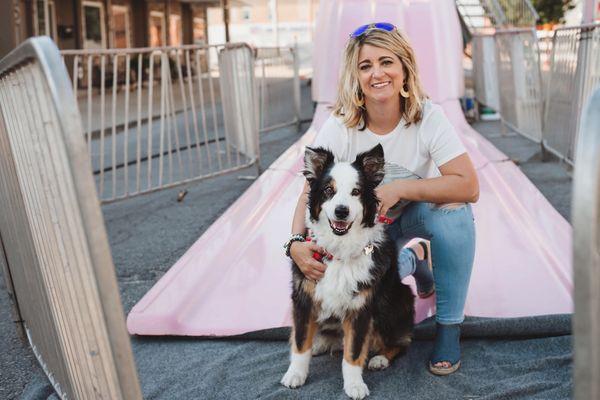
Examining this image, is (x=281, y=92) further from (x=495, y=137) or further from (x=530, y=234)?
(x=530, y=234)

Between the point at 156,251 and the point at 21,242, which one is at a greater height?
the point at 21,242

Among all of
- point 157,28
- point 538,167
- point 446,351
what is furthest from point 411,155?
point 157,28

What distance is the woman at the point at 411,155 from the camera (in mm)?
2775

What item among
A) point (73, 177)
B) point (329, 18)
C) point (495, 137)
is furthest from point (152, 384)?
point (495, 137)

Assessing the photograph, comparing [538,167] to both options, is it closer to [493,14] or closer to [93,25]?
[493,14]

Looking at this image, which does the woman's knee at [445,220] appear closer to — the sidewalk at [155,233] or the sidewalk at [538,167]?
the sidewalk at [155,233]

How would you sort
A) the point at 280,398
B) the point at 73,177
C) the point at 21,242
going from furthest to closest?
1. the point at 280,398
2. the point at 21,242
3. the point at 73,177

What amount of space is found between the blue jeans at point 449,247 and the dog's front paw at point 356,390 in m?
0.46

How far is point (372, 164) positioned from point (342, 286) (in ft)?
1.53

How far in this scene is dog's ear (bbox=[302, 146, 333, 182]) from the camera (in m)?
2.59

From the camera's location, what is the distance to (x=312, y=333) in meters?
2.77

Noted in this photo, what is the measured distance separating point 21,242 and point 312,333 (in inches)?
45.3

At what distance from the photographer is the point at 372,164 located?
2.55m

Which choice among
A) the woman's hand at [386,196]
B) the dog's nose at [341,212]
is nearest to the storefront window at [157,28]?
the woman's hand at [386,196]
